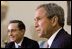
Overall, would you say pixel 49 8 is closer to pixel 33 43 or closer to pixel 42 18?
pixel 42 18

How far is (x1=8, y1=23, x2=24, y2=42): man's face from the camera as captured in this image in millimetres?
1764

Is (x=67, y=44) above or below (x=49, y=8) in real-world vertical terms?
below

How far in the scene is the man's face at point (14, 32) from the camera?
1764mm

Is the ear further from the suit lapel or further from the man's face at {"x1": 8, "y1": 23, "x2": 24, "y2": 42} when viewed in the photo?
the man's face at {"x1": 8, "y1": 23, "x2": 24, "y2": 42}

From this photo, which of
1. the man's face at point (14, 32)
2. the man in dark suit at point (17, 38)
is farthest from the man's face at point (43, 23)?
A: the man's face at point (14, 32)

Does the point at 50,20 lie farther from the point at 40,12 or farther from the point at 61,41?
the point at 61,41

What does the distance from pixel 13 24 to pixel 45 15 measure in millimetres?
Result: 834

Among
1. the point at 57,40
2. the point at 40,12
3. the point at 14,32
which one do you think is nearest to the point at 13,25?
the point at 14,32

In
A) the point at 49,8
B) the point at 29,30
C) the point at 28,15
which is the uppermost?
the point at 49,8

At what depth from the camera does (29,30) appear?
2.38 m

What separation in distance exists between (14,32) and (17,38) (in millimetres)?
75

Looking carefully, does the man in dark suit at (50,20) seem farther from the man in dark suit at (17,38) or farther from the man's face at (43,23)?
the man in dark suit at (17,38)

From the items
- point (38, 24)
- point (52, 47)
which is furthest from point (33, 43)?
point (52, 47)

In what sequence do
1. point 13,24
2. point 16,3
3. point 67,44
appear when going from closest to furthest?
point 67,44 → point 13,24 → point 16,3
